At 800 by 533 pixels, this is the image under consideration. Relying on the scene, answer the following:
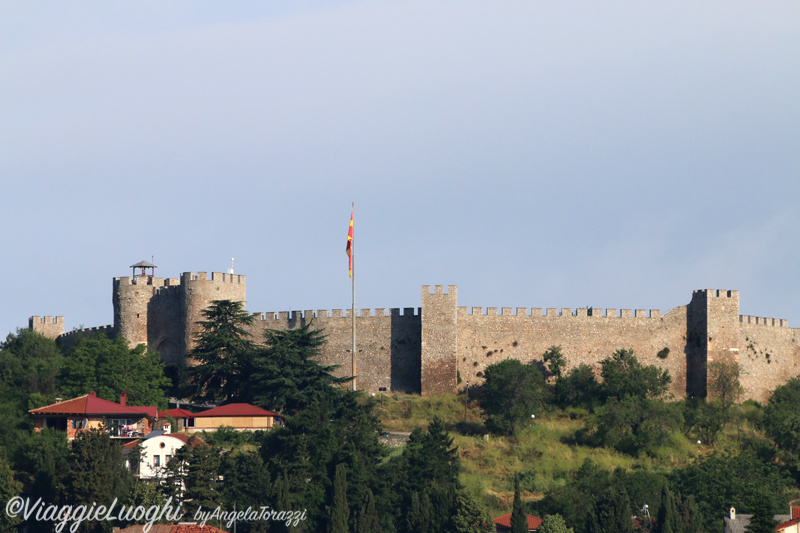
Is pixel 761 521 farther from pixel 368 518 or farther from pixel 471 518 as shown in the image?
pixel 368 518

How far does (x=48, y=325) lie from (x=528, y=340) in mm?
25548

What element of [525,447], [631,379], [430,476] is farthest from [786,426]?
[430,476]

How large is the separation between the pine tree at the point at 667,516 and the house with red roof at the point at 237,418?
623 inches

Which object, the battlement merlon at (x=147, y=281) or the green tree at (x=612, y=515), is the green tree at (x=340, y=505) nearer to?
the green tree at (x=612, y=515)

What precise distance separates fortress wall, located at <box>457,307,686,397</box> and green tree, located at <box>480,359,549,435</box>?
7.33 feet

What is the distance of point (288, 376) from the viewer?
57.2 meters

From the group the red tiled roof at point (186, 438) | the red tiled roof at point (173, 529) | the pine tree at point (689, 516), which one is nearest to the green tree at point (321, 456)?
the red tiled roof at point (186, 438)

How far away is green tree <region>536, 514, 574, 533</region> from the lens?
152 ft

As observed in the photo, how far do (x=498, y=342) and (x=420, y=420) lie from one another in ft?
17.4

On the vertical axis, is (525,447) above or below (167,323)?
below

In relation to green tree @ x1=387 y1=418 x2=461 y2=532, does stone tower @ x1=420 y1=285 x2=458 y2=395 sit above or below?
above

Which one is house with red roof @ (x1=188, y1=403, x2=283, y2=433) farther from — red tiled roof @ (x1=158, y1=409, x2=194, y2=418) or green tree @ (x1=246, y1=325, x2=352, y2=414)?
green tree @ (x1=246, y1=325, x2=352, y2=414)

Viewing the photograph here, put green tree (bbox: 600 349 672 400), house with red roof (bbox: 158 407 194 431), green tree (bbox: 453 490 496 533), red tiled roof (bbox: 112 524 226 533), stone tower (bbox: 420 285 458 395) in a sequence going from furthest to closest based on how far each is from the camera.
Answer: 1. stone tower (bbox: 420 285 458 395)
2. green tree (bbox: 600 349 672 400)
3. house with red roof (bbox: 158 407 194 431)
4. green tree (bbox: 453 490 496 533)
5. red tiled roof (bbox: 112 524 226 533)

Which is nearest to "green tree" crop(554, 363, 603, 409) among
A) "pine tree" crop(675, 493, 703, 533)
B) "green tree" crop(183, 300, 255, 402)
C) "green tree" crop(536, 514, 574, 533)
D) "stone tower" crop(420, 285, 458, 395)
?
"stone tower" crop(420, 285, 458, 395)
